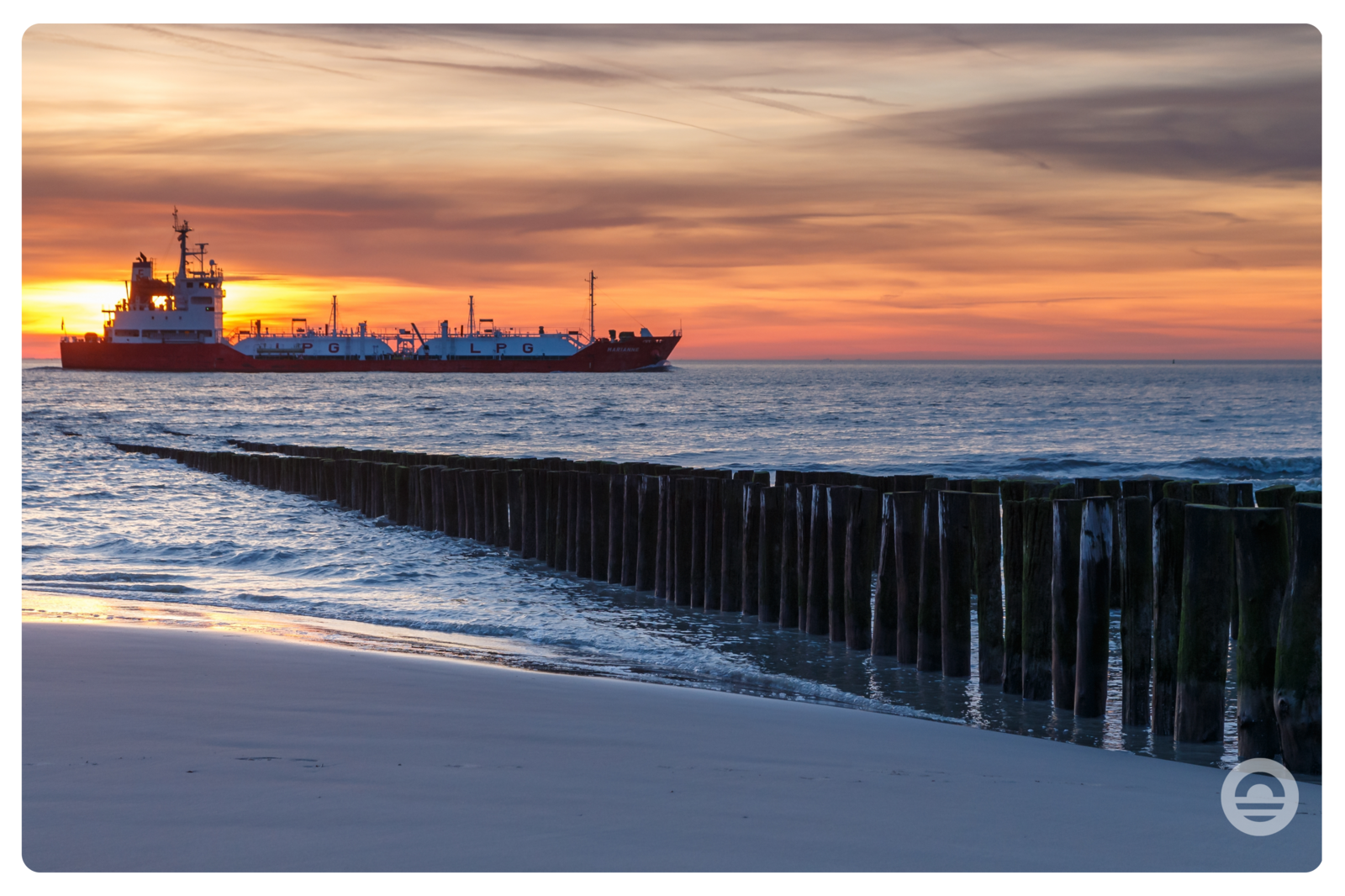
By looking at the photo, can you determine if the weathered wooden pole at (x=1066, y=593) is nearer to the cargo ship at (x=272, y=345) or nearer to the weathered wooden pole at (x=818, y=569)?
the weathered wooden pole at (x=818, y=569)

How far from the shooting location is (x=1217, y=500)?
728cm

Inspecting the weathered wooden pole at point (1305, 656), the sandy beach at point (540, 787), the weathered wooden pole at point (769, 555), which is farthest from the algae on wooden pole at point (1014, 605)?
the weathered wooden pole at point (769, 555)

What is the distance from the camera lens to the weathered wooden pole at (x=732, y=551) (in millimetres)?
8086

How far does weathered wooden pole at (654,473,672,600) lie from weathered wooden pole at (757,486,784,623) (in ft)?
3.70

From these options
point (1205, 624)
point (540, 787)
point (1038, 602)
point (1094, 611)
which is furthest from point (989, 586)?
point (540, 787)

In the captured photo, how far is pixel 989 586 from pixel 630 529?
A: 4099 mm

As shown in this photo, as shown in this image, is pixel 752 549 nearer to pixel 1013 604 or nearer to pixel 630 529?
pixel 630 529

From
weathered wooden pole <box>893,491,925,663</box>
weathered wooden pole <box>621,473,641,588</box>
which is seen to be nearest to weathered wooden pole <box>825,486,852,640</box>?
weathered wooden pole <box>893,491,925,663</box>

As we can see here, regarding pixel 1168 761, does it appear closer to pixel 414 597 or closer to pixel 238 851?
pixel 238 851

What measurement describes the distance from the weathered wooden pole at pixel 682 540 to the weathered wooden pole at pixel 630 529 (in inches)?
24.9

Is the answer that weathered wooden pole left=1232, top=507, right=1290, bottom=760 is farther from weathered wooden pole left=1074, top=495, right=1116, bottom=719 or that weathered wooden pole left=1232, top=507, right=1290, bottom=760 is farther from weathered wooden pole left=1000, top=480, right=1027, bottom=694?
weathered wooden pole left=1000, top=480, right=1027, bottom=694

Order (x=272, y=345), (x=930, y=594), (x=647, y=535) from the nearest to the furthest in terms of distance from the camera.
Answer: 1. (x=930, y=594)
2. (x=647, y=535)
3. (x=272, y=345)

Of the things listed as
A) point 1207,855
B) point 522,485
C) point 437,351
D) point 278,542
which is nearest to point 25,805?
point 1207,855

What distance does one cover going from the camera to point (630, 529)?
931 centimetres
